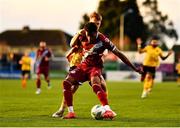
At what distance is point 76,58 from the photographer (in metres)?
14.3

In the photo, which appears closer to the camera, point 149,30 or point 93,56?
point 93,56

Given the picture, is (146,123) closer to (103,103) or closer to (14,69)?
(103,103)

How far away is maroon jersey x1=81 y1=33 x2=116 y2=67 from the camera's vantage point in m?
13.7

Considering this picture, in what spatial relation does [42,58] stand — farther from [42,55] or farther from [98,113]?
[98,113]

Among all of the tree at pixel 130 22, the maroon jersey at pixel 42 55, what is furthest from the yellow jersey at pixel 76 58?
the tree at pixel 130 22

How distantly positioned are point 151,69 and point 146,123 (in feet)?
40.5

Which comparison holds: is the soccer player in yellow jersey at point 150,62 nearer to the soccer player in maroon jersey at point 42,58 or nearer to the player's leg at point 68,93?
the soccer player in maroon jersey at point 42,58

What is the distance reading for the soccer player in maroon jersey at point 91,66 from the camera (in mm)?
13555

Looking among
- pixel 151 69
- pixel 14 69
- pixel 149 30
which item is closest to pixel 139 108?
pixel 151 69

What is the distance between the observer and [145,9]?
11838 cm

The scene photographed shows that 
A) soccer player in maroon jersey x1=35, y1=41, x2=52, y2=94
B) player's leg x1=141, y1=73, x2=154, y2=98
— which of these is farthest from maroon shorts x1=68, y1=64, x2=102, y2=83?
soccer player in maroon jersey x1=35, y1=41, x2=52, y2=94

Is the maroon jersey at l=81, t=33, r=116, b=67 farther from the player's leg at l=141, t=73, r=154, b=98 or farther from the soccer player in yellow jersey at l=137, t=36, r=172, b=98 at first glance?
the soccer player in yellow jersey at l=137, t=36, r=172, b=98

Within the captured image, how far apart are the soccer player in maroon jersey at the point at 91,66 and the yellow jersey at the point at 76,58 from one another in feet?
0.98

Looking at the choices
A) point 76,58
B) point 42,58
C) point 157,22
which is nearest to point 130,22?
point 157,22
